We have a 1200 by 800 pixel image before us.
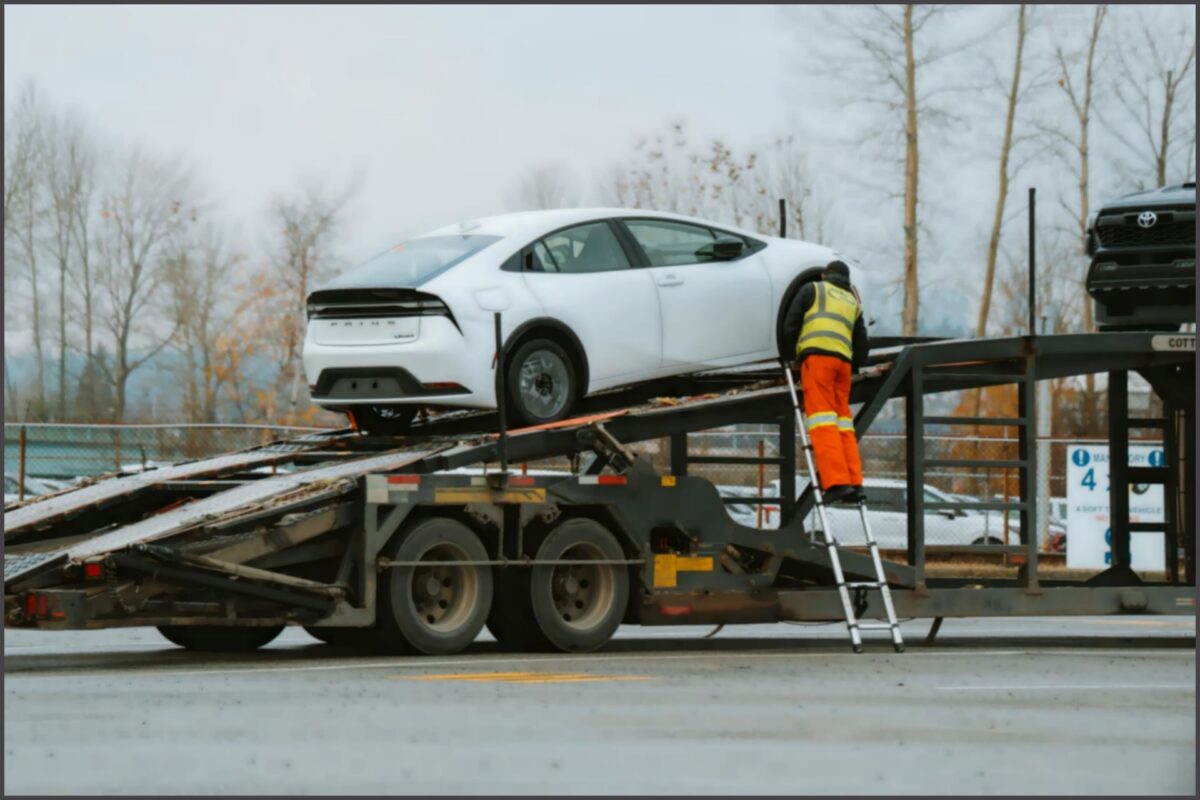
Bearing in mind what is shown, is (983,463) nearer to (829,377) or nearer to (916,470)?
(916,470)

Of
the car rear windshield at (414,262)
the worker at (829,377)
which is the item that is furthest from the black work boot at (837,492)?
the car rear windshield at (414,262)

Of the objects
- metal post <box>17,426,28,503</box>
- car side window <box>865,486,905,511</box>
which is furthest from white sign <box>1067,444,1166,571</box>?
metal post <box>17,426,28,503</box>

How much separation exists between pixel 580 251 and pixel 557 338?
73 centimetres

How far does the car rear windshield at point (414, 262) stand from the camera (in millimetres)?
13375

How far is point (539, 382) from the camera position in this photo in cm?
1362

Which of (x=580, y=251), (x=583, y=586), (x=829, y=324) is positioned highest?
(x=580, y=251)

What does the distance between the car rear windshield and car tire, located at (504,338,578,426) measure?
2.52 feet

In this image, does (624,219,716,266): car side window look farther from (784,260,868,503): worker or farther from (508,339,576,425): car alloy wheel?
(508,339,576,425): car alloy wheel

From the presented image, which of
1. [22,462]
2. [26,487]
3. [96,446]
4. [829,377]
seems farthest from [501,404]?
[26,487]

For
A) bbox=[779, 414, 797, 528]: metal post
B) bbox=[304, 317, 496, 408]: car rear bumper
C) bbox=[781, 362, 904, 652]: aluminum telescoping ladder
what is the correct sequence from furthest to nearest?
bbox=[779, 414, 797, 528]: metal post < bbox=[781, 362, 904, 652]: aluminum telescoping ladder < bbox=[304, 317, 496, 408]: car rear bumper

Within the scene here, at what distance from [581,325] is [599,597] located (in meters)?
1.87

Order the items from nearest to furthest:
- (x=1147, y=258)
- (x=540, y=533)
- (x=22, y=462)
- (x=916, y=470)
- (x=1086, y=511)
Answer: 1. (x=540, y=533)
2. (x=916, y=470)
3. (x=1147, y=258)
4. (x=22, y=462)
5. (x=1086, y=511)

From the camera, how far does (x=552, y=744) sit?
8.34m

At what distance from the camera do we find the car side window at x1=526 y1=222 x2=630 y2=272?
543 inches
